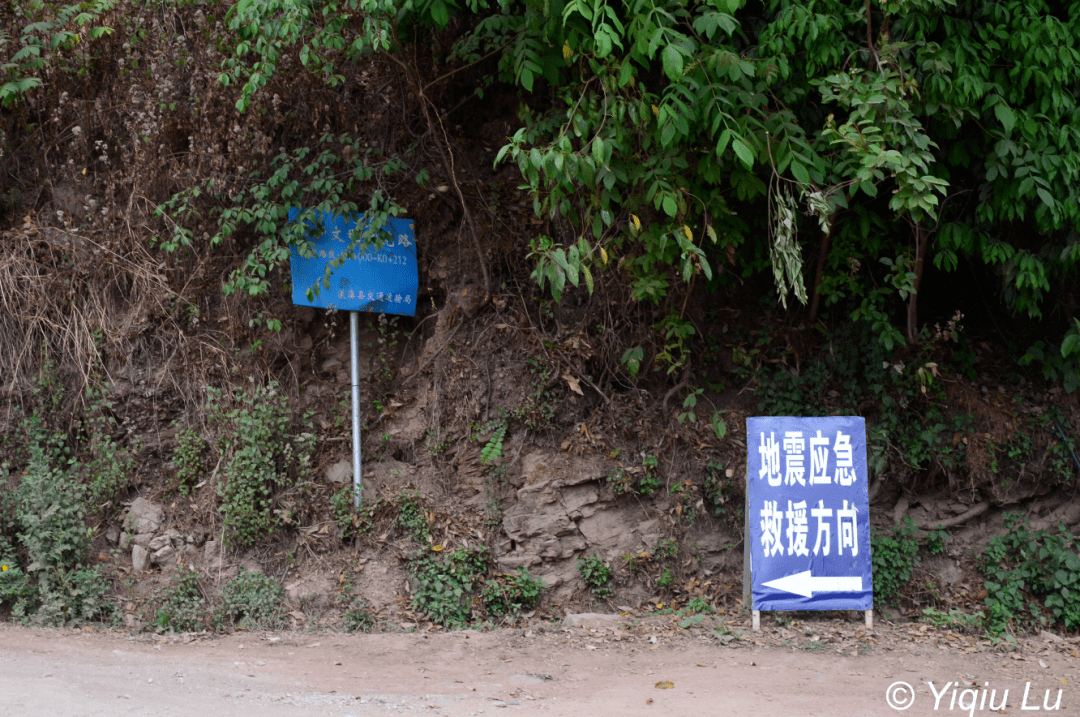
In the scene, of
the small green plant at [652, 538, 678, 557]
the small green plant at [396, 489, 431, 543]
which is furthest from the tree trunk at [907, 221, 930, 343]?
the small green plant at [396, 489, 431, 543]

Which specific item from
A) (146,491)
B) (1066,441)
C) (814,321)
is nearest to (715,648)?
(814,321)

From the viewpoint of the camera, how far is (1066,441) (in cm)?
625

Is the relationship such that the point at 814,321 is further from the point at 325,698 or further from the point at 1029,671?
the point at 325,698

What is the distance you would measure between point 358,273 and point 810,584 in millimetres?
4023

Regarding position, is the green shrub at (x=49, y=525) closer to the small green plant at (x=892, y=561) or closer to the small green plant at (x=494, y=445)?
the small green plant at (x=494, y=445)

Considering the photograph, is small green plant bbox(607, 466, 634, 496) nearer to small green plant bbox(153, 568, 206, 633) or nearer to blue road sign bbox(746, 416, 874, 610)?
blue road sign bbox(746, 416, 874, 610)

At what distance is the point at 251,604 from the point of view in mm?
5652

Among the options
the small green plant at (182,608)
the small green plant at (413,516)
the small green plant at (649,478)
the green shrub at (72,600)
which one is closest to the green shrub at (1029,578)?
the small green plant at (649,478)

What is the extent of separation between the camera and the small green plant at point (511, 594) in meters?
5.84

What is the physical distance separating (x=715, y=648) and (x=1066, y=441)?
3394mm

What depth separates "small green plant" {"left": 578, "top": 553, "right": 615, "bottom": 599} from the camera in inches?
235

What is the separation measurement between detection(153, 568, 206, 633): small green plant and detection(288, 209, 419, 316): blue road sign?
223 cm

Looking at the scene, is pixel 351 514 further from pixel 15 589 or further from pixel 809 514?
pixel 809 514

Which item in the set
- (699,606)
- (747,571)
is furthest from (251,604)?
(747,571)
